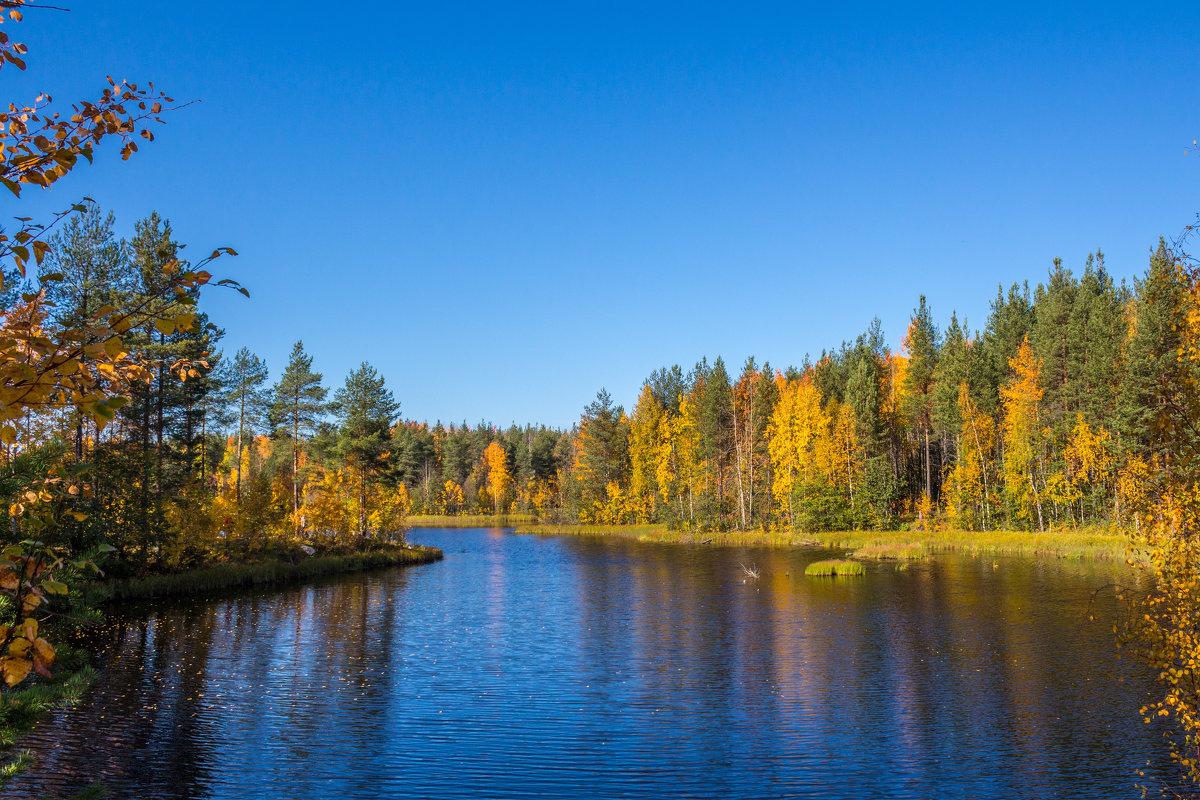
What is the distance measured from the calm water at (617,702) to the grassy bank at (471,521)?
70.1 m

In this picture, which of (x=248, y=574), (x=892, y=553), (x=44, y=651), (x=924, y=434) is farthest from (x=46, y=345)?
(x=924, y=434)

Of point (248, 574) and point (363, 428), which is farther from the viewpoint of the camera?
point (363, 428)

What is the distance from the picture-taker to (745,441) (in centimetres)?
7488

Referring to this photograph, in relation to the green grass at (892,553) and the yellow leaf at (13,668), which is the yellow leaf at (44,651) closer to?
the yellow leaf at (13,668)

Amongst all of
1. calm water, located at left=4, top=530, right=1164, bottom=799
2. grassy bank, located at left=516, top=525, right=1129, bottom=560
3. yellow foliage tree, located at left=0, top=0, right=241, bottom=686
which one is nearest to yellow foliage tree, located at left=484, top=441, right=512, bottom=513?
grassy bank, located at left=516, top=525, right=1129, bottom=560

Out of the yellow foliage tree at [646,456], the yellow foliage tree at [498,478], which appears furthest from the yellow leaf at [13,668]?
the yellow foliage tree at [498,478]

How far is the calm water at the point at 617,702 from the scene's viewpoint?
43.1ft

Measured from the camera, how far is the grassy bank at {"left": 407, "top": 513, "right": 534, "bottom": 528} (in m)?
102

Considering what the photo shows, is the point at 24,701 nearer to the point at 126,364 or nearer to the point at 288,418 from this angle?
the point at 126,364

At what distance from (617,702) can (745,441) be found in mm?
59101

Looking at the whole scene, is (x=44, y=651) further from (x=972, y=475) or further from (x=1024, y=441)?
(x=972, y=475)

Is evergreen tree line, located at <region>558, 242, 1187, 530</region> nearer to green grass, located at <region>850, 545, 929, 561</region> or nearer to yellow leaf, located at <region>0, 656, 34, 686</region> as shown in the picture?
green grass, located at <region>850, 545, 929, 561</region>

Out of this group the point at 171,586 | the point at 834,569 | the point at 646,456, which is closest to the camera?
the point at 171,586

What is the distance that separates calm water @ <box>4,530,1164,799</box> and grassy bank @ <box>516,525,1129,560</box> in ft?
49.7
